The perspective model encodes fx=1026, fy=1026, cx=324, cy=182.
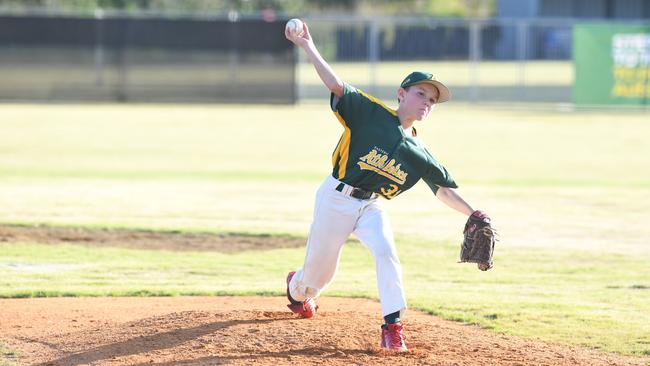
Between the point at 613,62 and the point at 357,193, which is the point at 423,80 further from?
the point at 613,62

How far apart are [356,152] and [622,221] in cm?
728

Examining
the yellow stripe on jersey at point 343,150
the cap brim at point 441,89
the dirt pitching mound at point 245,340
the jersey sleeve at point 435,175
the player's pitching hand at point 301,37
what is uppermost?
the player's pitching hand at point 301,37

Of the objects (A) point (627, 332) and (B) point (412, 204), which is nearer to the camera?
(A) point (627, 332)

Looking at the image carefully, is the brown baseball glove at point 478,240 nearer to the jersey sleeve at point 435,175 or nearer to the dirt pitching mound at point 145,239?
the jersey sleeve at point 435,175

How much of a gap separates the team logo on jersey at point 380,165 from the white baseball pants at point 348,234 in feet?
0.66

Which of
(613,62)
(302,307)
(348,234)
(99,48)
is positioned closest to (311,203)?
(302,307)

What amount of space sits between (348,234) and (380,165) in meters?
0.48

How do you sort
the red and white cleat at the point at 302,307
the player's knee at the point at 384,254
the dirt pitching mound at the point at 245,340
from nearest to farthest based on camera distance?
the dirt pitching mound at the point at 245,340, the player's knee at the point at 384,254, the red and white cleat at the point at 302,307

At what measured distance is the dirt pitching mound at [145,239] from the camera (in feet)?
34.9

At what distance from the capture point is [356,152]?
608 cm

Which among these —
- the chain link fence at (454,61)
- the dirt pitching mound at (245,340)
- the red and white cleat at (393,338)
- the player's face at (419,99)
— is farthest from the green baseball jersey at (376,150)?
the chain link fence at (454,61)

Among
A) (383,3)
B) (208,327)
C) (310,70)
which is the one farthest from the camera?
(383,3)

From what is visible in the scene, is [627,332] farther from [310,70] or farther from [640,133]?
[310,70]

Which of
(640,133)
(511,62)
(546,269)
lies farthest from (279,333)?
(511,62)
